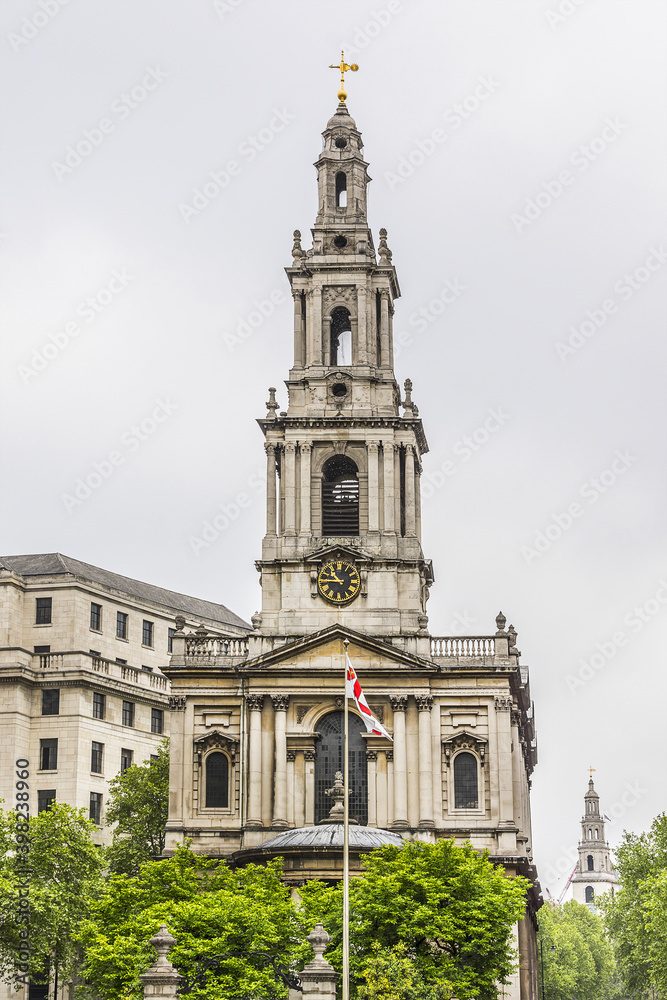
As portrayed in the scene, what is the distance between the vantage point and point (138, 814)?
86.9 m

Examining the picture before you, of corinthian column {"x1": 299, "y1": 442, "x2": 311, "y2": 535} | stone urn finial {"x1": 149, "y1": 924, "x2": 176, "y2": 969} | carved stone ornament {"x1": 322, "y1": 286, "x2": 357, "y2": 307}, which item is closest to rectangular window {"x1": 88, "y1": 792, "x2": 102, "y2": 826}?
corinthian column {"x1": 299, "y1": 442, "x2": 311, "y2": 535}

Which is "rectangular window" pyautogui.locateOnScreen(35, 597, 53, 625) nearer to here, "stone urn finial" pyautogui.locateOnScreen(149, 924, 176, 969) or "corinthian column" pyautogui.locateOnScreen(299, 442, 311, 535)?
"corinthian column" pyautogui.locateOnScreen(299, 442, 311, 535)

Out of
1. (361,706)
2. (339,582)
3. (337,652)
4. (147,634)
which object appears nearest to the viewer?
(361,706)

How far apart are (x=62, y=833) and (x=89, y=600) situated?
2514 cm

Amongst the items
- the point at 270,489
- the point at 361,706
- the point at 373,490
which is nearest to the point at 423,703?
the point at 373,490

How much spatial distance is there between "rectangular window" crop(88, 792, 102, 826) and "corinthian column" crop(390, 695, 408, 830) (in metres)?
25.2

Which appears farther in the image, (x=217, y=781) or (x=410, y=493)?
(x=410, y=493)

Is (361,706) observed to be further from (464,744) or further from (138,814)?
(138,814)

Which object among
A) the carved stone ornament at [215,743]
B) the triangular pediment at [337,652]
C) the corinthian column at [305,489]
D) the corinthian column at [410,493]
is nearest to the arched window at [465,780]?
the triangular pediment at [337,652]

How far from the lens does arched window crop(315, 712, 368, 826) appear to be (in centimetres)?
7406

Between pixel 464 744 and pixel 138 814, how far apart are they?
21649 millimetres

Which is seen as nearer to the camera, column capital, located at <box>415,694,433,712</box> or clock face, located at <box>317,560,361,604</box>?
column capital, located at <box>415,694,433,712</box>

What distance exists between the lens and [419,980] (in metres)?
55.3

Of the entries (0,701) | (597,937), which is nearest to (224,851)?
(0,701)
